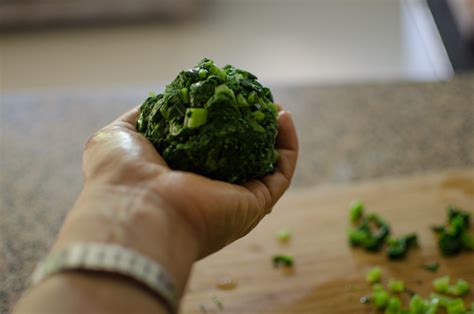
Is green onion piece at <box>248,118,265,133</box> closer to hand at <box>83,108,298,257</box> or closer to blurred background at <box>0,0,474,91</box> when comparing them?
hand at <box>83,108,298,257</box>

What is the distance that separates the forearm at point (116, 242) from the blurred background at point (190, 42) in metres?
2.57

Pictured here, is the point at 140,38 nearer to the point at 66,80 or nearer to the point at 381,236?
the point at 66,80

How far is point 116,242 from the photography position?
0.82 m

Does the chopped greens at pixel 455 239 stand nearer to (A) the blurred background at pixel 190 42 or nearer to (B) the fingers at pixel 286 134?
(B) the fingers at pixel 286 134

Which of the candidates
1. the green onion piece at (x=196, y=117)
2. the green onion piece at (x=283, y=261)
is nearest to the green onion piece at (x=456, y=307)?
the green onion piece at (x=283, y=261)

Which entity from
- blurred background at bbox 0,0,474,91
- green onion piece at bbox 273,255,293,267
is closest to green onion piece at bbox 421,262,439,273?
green onion piece at bbox 273,255,293,267

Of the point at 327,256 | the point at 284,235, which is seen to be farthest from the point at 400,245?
the point at 284,235

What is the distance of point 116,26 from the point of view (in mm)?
3816

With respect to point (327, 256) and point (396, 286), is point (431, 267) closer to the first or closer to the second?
point (396, 286)

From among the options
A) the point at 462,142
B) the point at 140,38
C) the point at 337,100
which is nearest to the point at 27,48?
the point at 140,38

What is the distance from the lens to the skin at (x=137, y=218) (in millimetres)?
780

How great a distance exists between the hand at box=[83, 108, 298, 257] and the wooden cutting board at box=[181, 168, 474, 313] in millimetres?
392

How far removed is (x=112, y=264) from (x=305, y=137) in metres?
1.23

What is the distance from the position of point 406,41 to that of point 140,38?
68.5 inches
